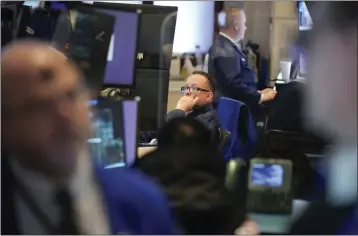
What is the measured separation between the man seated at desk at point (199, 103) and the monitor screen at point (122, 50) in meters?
0.14

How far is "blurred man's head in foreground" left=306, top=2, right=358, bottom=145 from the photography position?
123 centimetres

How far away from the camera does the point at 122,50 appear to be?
1268mm

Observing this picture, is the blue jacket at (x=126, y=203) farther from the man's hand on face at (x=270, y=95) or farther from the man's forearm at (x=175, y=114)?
the man's hand on face at (x=270, y=95)

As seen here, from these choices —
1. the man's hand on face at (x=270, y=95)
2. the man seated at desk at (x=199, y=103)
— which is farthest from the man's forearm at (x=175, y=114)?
the man's hand on face at (x=270, y=95)

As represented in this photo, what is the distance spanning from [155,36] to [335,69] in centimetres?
45

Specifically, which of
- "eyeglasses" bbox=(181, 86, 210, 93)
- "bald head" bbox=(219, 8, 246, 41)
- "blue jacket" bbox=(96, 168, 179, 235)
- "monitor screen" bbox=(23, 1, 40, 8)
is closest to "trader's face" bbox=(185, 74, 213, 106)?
"eyeglasses" bbox=(181, 86, 210, 93)

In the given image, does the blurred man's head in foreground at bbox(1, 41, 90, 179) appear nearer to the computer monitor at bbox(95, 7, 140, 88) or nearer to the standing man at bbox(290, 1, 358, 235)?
the computer monitor at bbox(95, 7, 140, 88)

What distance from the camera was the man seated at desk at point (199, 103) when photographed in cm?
128

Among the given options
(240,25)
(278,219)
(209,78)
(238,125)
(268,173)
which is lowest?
(278,219)

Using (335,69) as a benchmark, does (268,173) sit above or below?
below

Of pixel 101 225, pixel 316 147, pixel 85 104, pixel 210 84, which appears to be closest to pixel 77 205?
pixel 101 225

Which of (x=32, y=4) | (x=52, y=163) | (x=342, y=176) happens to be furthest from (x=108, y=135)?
(x=342, y=176)

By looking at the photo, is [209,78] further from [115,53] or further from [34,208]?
[34,208]

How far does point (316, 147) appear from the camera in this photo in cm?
127
